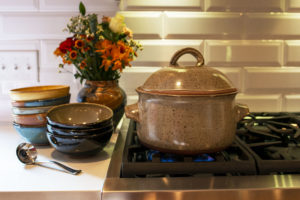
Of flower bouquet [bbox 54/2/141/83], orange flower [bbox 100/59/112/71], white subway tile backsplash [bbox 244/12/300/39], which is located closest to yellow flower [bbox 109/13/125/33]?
flower bouquet [bbox 54/2/141/83]

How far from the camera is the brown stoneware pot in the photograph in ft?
1.84

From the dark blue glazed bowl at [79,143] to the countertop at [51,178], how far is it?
0.09 feet

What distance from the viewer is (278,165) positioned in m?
0.55

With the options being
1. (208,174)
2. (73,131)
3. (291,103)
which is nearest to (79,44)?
(73,131)

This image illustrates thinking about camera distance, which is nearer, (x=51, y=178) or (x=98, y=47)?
(x=51, y=178)

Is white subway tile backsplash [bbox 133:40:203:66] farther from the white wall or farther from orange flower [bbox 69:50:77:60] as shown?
orange flower [bbox 69:50:77:60]

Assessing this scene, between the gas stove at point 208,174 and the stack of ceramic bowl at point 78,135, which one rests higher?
the stack of ceramic bowl at point 78,135

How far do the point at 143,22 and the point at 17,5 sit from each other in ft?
1.67

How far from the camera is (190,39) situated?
3.65 ft

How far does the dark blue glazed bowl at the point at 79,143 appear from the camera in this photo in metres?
0.61

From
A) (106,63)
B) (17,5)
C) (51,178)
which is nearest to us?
(51,178)

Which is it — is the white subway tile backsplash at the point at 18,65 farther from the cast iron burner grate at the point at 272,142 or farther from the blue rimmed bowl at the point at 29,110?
the cast iron burner grate at the point at 272,142

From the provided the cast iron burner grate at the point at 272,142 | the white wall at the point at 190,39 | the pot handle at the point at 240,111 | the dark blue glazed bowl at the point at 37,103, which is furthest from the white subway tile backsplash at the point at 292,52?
the dark blue glazed bowl at the point at 37,103

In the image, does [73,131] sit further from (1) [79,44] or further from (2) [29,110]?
(1) [79,44]
